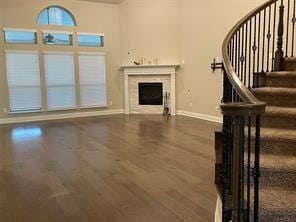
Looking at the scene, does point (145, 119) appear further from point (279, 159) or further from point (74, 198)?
Result: point (279, 159)

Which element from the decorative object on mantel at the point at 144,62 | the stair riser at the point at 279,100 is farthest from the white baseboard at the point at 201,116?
the stair riser at the point at 279,100

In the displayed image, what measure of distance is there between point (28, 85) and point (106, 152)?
14.8 feet

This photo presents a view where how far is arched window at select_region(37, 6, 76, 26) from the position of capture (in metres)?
8.40

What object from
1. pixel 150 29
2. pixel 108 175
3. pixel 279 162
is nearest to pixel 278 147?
pixel 279 162

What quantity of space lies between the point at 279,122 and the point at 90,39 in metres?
7.28

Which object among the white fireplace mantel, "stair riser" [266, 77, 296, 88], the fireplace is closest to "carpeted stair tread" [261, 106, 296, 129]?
"stair riser" [266, 77, 296, 88]

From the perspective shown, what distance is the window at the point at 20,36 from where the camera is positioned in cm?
796

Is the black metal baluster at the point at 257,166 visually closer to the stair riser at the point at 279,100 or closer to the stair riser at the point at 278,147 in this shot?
the stair riser at the point at 278,147

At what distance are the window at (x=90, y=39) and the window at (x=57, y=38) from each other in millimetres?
303

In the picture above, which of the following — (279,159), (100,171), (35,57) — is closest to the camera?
(279,159)

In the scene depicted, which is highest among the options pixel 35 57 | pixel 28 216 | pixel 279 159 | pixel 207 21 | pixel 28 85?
pixel 207 21

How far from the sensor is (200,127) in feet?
22.8

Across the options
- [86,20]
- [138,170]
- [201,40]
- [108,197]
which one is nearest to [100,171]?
[138,170]

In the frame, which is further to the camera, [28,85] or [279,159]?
[28,85]
